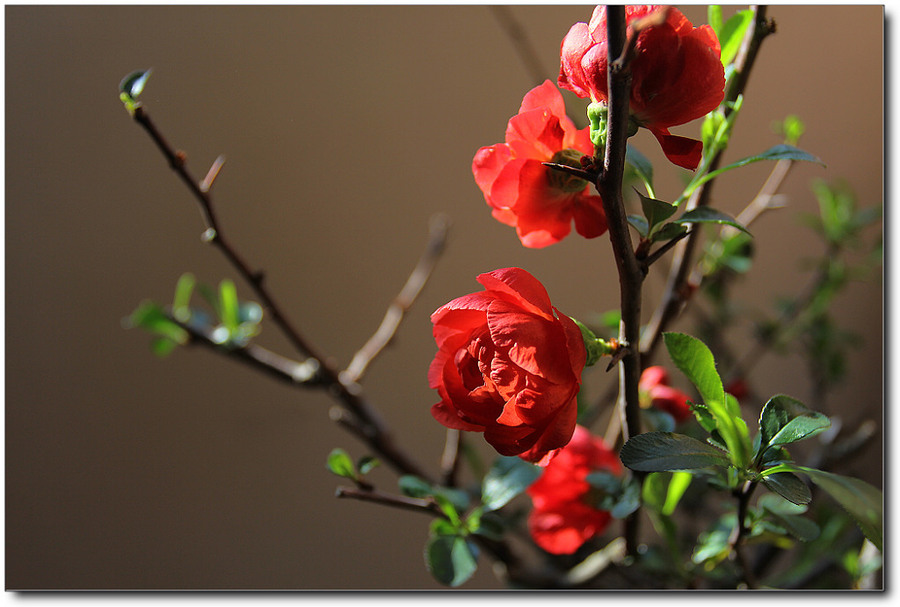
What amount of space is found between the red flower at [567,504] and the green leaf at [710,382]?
12cm

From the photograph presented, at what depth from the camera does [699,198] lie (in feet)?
1.14

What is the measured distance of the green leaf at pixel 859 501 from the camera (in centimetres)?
24

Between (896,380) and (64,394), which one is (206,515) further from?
(896,380)

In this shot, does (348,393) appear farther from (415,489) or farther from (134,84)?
(134,84)

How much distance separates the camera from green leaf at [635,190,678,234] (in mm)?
264

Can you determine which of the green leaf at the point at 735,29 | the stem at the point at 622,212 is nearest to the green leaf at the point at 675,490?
the stem at the point at 622,212

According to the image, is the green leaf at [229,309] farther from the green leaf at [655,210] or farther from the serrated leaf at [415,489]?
the green leaf at [655,210]

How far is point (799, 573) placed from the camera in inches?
21.5

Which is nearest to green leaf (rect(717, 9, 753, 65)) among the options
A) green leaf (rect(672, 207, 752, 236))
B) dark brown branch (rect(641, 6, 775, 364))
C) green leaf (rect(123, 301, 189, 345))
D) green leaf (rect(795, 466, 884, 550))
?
dark brown branch (rect(641, 6, 775, 364))

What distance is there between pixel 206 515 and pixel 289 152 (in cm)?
43

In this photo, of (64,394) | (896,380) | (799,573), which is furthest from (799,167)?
(64,394)

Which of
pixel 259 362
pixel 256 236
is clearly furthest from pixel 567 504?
pixel 256 236

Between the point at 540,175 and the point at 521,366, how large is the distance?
89 mm

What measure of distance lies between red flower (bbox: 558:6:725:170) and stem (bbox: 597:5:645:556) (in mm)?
12
